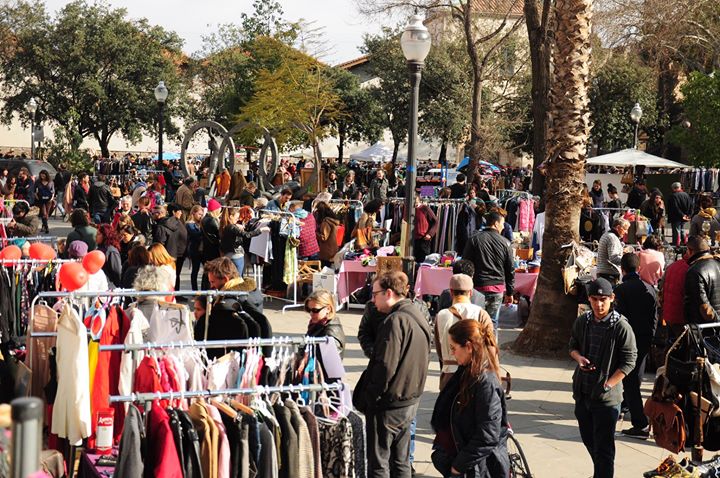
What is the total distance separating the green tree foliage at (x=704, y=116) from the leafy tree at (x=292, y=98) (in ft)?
48.1

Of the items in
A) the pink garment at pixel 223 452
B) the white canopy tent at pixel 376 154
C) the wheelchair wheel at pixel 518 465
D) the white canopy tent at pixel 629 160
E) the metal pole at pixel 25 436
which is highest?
the white canopy tent at pixel 376 154

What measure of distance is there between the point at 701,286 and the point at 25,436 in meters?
7.58

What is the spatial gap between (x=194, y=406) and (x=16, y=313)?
4184 mm

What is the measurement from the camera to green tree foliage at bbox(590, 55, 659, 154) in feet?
148

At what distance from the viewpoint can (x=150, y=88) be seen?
47.9 meters

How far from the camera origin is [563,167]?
11.8m

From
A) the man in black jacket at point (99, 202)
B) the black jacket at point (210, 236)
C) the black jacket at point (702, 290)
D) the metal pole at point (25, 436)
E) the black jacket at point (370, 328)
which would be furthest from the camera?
the man in black jacket at point (99, 202)

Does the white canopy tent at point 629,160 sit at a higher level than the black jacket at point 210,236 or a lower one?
higher

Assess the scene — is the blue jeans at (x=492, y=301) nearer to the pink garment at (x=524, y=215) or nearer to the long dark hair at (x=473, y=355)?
the long dark hair at (x=473, y=355)

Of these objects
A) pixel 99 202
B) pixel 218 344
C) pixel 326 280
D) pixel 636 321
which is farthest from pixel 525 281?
pixel 99 202

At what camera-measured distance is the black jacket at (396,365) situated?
6.02 metres

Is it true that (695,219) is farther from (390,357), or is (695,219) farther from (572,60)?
(390,357)

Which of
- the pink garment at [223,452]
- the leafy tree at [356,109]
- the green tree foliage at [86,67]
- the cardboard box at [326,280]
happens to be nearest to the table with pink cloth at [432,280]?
the cardboard box at [326,280]

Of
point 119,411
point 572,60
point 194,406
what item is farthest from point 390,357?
point 572,60
